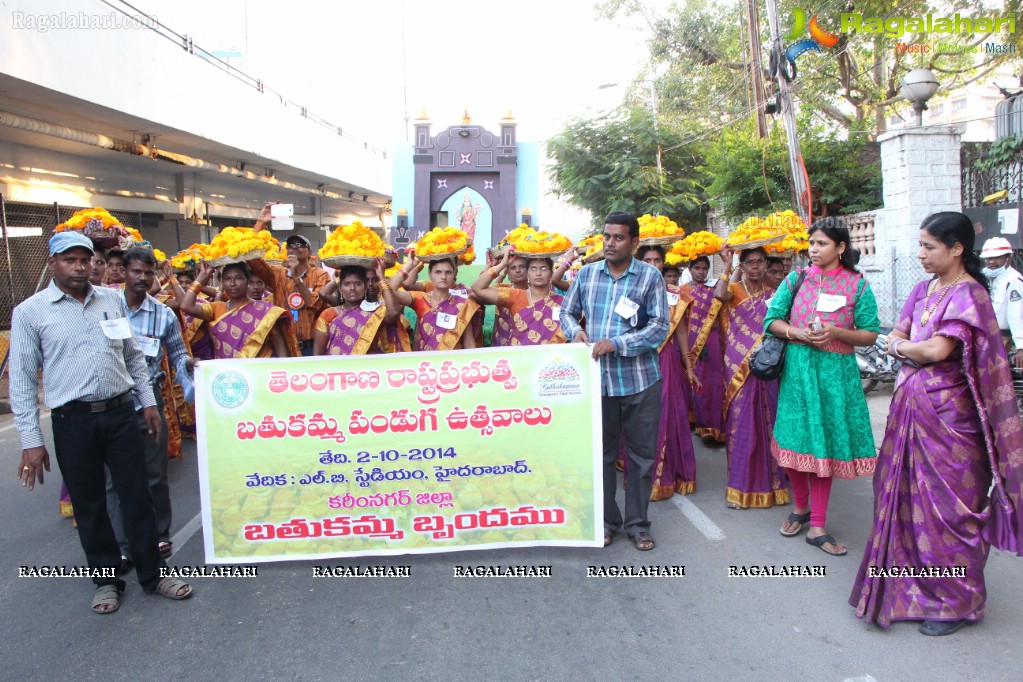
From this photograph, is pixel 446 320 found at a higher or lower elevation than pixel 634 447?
higher

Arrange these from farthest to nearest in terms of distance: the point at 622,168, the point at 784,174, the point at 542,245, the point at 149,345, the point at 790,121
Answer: the point at 622,168, the point at 784,174, the point at 790,121, the point at 542,245, the point at 149,345

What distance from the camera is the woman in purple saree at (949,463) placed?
3213 millimetres

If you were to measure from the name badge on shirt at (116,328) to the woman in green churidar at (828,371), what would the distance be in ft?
11.2

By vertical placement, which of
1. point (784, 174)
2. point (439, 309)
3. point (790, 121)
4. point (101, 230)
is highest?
point (790, 121)

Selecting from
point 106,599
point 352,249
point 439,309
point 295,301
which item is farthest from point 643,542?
point 295,301

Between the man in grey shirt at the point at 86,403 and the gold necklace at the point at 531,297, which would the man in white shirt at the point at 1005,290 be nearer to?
the gold necklace at the point at 531,297

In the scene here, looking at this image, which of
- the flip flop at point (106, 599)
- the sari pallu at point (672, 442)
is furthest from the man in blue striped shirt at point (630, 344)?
the flip flop at point (106, 599)

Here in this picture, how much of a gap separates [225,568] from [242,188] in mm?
19971

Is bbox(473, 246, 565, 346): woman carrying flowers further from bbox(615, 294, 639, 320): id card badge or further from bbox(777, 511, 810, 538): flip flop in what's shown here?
bbox(777, 511, 810, 538): flip flop

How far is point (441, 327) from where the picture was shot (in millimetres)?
5387

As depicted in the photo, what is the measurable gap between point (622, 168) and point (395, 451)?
12.3 m

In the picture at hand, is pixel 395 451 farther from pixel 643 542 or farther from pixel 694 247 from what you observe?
pixel 694 247

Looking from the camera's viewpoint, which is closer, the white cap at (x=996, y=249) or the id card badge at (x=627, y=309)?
the id card badge at (x=627, y=309)

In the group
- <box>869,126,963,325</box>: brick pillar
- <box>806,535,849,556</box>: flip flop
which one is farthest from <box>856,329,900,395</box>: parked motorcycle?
<box>806,535,849,556</box>: flip flop
